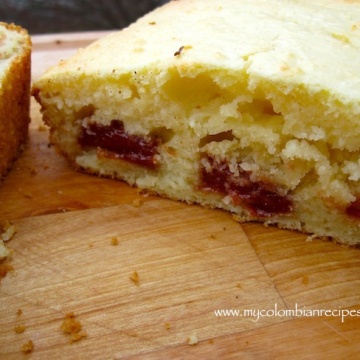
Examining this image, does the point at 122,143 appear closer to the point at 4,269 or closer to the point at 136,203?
the point at 136,203

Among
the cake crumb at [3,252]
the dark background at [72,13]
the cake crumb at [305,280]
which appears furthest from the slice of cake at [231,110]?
the dark background at [72,13]

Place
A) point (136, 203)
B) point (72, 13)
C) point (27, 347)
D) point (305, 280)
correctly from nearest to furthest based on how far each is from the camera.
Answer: point (27, 347)
point (305, 280)
point (136, 203)
point (72, 13)

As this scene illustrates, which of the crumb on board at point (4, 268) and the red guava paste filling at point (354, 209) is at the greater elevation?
the red guava paste filling at point (354, 209)

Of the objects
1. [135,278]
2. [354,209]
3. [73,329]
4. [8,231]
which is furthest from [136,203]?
[354,209]

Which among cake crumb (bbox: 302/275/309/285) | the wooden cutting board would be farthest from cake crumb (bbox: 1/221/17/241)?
cake crumb (bbox: 302/275/309/285)

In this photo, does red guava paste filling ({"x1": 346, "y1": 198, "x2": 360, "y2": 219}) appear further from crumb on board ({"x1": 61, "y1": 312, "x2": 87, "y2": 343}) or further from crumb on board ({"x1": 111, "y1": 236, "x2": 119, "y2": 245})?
crumb on board ({"x1": 61, "y1": 312, "x2": 87, "y2": 343})

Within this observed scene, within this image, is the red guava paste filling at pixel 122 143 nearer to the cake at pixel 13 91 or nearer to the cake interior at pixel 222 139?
the cake interior at pixel 222 139
